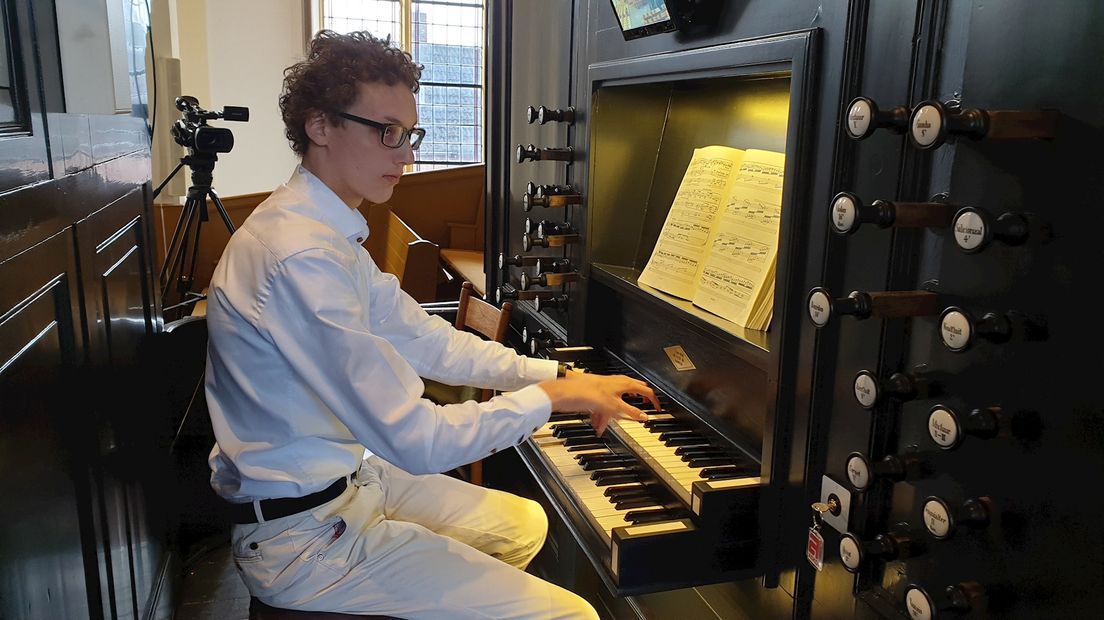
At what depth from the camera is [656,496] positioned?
162 cm

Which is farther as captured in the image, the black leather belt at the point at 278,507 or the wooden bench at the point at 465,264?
the wooden bench at the point at 465,264

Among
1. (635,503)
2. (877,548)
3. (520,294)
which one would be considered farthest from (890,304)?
(520,294)

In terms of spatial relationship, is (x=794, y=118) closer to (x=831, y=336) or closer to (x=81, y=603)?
(x=831, y=336)

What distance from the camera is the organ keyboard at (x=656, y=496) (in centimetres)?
144

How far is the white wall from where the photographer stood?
744cm

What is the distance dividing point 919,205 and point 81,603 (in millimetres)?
1551

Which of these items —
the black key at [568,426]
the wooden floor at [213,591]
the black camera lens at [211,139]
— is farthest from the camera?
the black camera lens at [211,139]

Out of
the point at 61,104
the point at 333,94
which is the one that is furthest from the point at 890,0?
the point at 61,104

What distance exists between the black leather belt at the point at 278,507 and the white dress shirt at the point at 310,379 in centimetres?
2

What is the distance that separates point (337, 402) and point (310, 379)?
60 mm

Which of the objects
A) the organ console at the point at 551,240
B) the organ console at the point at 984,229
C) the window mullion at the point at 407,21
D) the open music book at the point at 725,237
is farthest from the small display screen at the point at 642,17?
the window mullion at the point at 407,21

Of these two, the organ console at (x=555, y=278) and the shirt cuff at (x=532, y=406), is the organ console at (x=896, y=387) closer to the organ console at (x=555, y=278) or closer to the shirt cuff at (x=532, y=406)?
the shirt cuff at (x=532, y=406)

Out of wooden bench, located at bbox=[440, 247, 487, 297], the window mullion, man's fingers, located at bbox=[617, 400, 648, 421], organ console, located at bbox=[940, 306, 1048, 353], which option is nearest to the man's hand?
man's fingers, located at bbox=[617, 400, 648, 421]

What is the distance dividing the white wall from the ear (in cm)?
642
